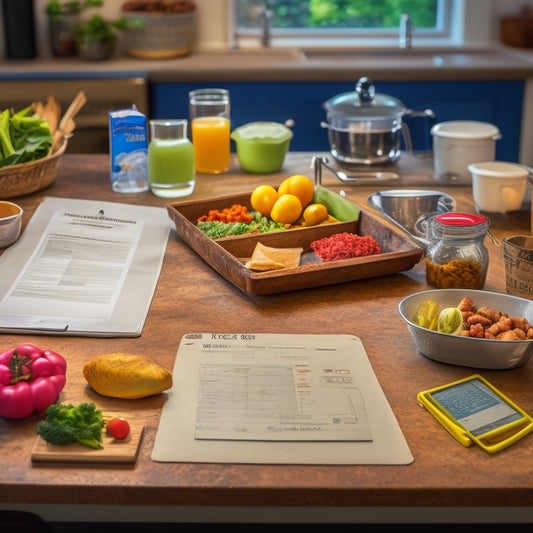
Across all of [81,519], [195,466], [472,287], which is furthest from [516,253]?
[81,519]

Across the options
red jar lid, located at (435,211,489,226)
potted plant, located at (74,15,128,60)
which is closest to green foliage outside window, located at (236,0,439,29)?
potted plant, located at (74,15,128,60)

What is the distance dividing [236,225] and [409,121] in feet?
6.03

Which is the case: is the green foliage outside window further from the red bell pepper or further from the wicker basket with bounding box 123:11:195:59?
the red bell pepper

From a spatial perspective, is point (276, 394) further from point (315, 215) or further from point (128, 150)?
point (128, 150)

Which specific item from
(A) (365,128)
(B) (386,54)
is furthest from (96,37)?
(A) (365,128)

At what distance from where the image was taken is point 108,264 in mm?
1420

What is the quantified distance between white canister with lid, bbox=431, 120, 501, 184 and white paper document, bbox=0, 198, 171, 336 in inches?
29.4

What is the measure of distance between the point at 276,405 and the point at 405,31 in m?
3.07

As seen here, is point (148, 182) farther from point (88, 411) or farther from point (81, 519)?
point (88, 411)

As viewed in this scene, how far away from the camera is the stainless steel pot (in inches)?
82.5

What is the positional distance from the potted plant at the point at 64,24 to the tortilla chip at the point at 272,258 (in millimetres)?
2493

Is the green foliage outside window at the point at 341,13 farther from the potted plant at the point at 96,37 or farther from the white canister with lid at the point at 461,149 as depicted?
the white canister with lid at the point at 461,149

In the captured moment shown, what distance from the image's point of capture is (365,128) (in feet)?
6.88

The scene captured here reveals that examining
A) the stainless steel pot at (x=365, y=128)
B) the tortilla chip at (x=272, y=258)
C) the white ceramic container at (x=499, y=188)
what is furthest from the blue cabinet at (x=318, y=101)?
the tortilla chip at (x=272, y=258)
